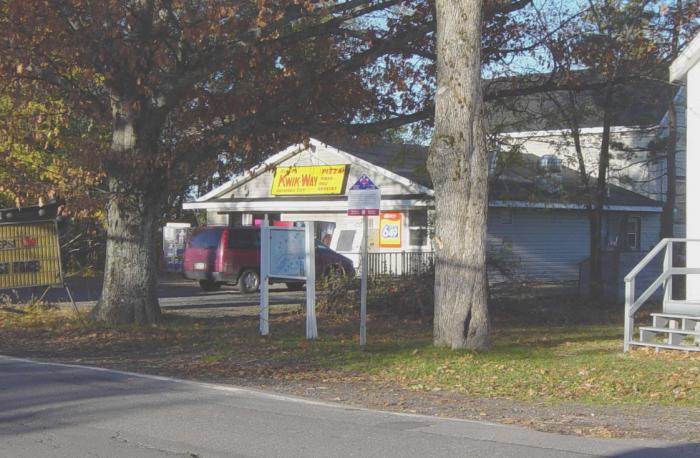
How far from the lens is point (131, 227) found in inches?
690

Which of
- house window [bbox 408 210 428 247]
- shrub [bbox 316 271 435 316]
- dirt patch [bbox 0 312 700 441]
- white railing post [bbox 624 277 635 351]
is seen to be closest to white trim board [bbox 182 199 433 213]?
house window [bbox 408 210 428 247]

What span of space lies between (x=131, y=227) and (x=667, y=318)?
9.79m

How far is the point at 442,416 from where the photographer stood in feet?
32.6

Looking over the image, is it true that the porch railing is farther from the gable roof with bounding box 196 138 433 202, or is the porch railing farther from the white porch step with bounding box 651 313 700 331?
the white porch step with bounding box 651 313 700 331

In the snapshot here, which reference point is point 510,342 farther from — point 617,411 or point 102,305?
point 102,305

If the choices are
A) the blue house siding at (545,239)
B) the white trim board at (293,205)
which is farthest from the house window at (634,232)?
the white trim board at (293,205)

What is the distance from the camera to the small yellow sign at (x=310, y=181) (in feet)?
106

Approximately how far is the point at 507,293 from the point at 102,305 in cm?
938

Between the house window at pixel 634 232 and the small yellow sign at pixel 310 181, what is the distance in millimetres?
12576

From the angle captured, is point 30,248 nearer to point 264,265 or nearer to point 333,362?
point 264,265

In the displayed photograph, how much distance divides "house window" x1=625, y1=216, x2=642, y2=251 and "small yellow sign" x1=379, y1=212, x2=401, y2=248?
1105cm

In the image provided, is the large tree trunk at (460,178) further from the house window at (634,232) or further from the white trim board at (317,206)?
the house window at (634,232)

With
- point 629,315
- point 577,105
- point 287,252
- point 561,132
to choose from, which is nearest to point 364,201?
point 287,252

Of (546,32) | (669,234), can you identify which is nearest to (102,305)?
(546,32)
